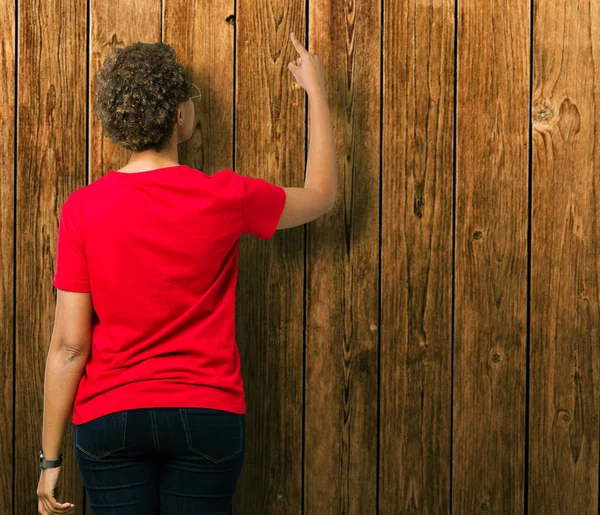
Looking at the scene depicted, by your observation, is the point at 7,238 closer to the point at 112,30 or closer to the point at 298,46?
the point at 112,30

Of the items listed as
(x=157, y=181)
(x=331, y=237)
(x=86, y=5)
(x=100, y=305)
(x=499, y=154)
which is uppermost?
(x=86, y=5)

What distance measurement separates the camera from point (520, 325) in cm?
159

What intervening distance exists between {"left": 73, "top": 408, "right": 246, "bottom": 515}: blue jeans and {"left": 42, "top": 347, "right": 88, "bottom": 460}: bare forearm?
89 millimetres

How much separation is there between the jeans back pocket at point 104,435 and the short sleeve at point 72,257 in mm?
246

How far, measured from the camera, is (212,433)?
1.14m

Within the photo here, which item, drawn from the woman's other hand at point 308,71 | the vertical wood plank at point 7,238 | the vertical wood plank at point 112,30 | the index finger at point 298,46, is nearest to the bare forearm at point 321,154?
the woman's other hand at point 308,71

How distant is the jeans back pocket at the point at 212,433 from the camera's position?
3.69ft

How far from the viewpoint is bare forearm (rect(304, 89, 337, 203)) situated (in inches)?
54.7

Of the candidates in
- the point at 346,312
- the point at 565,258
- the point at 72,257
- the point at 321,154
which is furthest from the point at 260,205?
the point at 565,258

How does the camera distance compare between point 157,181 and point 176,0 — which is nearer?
point 157,181

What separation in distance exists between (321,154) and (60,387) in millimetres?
719

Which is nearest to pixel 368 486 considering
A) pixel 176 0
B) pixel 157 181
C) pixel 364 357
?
pixel 364 357

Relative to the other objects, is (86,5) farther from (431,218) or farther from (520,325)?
(520,325)

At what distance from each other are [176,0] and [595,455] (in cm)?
154
